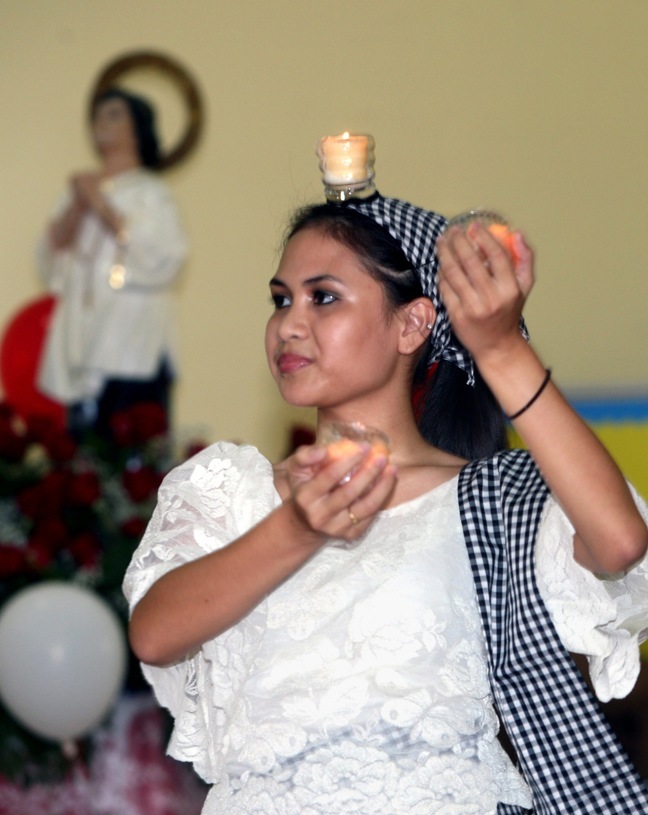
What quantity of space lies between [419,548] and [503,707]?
0.21m

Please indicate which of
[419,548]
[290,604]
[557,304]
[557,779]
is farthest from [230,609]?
[557,304]

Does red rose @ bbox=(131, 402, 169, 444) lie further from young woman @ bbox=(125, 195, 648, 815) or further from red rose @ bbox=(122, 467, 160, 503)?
young woman @ bbox=(125, 195, 648, 815)

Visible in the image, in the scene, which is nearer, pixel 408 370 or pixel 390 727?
pixel 390 727

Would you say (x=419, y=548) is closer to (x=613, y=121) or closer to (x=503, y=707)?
(x=503, y=707)

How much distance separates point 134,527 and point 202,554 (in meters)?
2.10

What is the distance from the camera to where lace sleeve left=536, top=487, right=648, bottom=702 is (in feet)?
5.00

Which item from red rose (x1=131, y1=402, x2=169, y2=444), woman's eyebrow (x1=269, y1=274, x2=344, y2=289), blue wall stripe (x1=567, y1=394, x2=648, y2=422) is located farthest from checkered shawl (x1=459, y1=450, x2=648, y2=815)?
blue wall stripe (x1=567, y1=394, x2=648, y2=422)

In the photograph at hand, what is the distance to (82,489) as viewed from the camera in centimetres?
351

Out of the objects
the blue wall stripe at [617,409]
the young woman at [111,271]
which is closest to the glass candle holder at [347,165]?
the blue wall stripe at [617,409]

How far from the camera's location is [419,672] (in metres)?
1.49

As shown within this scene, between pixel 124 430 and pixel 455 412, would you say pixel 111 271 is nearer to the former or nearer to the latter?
pixel 124 430

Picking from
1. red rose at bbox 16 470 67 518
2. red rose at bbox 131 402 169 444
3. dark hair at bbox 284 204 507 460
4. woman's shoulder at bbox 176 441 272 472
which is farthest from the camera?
red rose at bbox 131 402 169 444

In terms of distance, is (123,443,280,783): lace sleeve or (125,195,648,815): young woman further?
(123,443,280,783): lace sleeve

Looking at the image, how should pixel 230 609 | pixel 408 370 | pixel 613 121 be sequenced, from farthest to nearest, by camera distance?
pixel 613 121 < pixel 408 370 < pixel 230 609
